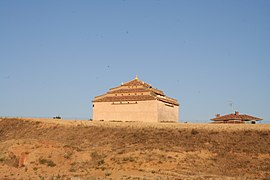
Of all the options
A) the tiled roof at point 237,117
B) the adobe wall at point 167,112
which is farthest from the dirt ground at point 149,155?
the tiled roof at point 237,117

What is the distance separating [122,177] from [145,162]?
5347 millimetres

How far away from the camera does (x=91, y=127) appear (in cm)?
4562

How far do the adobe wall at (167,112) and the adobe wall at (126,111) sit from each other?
1.33 m

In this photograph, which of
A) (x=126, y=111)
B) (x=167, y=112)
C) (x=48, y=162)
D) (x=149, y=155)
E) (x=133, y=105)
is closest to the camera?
(x=48, y=162)

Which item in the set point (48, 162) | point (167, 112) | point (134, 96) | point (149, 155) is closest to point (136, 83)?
point (134, 96)

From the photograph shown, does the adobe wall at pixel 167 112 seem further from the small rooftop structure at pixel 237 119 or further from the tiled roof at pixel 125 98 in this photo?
the small rooftop structure at pixel 237 119

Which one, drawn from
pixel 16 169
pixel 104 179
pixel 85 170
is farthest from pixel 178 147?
pixel 16 169

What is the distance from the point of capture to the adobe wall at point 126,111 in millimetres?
49906

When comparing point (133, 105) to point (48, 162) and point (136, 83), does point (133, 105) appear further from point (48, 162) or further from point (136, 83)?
point (48, 162)

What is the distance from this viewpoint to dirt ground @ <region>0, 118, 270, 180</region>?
23.8m

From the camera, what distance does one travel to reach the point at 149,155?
28609 millimetres

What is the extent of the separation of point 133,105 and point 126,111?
5.36 ft

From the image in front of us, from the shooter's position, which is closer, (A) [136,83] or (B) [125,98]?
(B) [125,98]

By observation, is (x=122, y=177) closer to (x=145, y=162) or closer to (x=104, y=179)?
(x=104, y=179)
